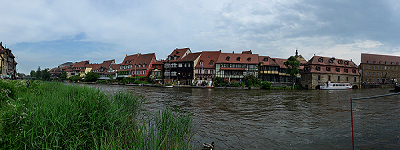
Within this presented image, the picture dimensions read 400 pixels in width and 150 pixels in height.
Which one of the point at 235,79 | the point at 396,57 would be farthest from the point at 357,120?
the point at 396,57

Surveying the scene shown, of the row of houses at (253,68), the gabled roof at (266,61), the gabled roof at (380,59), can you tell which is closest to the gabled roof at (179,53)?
the row of houses at (253,68)

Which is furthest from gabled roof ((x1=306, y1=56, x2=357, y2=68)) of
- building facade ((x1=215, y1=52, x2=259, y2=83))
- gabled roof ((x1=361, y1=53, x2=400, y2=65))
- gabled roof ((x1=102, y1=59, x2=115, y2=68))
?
gabled roof ((x1=102, y1=59, x2=115, y2=68))

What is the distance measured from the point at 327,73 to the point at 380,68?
147 ft

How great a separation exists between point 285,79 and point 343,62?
17.8 metres

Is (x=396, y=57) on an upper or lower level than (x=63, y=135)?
upper

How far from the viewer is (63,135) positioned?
5.50 meters

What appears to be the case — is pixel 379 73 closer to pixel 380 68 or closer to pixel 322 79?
pixel 380 68

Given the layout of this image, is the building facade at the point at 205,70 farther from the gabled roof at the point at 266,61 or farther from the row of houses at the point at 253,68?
the gabled roof at the point at 266,61

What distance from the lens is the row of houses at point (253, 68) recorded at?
6069cm

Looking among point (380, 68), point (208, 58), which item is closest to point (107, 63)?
point (208, 58)

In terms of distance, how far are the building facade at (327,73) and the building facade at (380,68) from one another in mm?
28481

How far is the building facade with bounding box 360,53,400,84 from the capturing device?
275 ft

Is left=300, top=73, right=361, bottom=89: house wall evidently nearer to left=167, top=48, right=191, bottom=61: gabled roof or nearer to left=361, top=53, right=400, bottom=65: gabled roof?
left=361, top=53, right=400, bottom=65: gabled roof

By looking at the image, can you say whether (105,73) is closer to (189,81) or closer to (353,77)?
(189,81)
